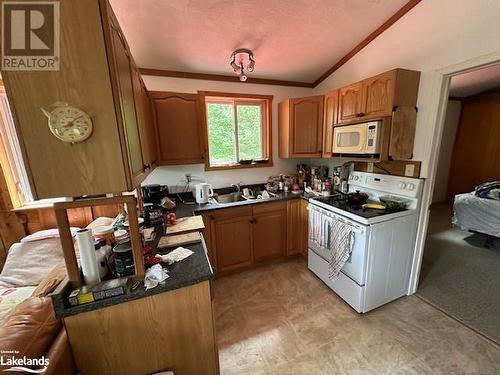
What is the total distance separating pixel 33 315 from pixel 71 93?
1014 mm

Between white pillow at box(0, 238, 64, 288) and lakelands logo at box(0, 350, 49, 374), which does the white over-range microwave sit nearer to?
lakelands logo at box(0, 350, 49, 374)

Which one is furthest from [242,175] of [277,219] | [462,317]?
[462,317]

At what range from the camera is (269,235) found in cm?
265

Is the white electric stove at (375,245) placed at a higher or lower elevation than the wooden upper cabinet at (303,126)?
lower

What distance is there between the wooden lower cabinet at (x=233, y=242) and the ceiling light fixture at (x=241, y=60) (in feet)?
5.10

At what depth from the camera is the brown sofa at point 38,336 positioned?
83cm

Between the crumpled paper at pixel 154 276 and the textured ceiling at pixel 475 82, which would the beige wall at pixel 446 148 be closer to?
the textured ceiling at pixel 475 82

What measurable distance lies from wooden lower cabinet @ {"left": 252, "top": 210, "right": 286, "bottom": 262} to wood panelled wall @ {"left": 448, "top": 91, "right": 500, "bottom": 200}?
4.66 meters

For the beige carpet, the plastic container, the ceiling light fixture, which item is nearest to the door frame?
the beige carpet

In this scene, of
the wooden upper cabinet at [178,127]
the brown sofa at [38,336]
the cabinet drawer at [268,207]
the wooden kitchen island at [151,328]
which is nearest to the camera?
the brown sofa at [38,336]

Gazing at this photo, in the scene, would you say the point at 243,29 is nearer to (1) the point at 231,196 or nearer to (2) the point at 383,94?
(2) the point at 383,94

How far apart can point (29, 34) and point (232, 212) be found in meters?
1.94

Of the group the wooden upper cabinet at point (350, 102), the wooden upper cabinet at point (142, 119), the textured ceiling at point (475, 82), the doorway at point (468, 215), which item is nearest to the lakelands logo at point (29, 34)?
the wooden upper cabinet at point (142, 119)

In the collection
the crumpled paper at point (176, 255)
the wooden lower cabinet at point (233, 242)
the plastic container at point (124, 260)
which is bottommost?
the wooden lower cabinet at point (233, 242)
